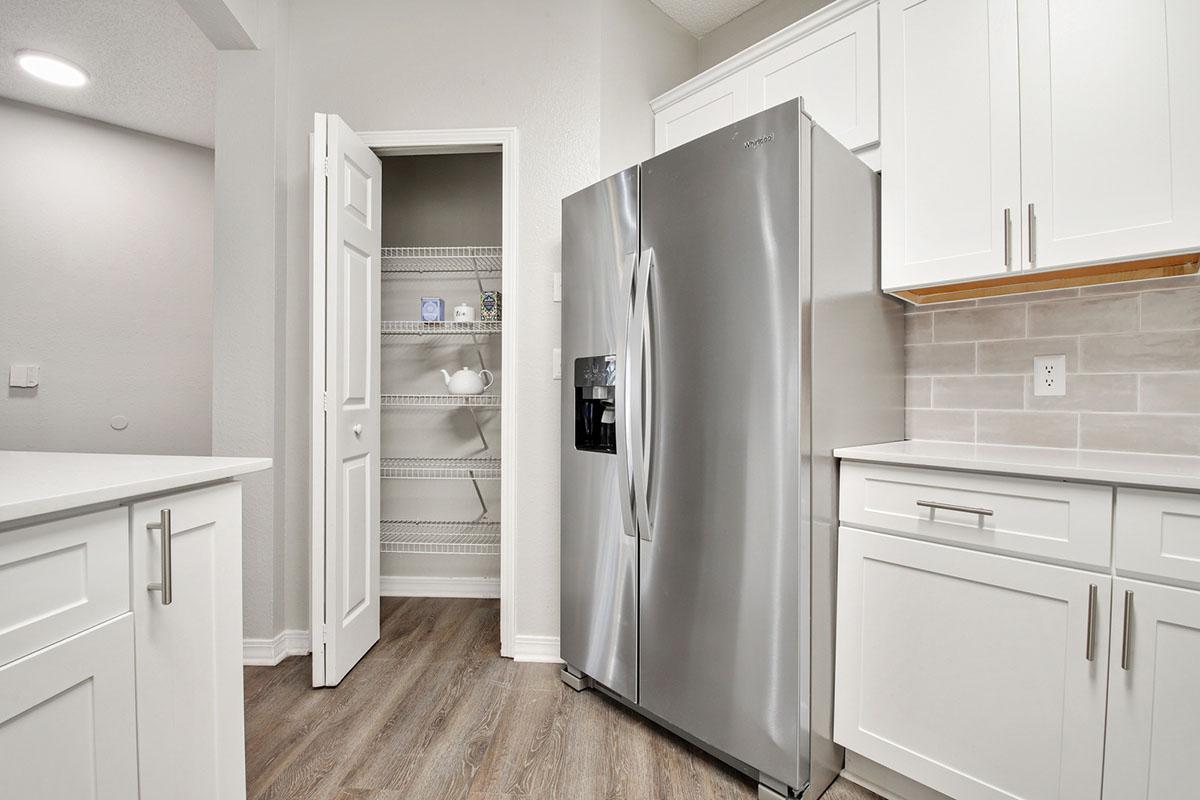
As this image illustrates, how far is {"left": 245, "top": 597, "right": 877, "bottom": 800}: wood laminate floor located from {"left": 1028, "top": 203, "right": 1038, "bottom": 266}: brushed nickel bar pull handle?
146 centimetres

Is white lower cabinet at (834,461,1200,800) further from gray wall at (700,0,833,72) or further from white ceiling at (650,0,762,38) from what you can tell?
white ceiling at (650,0,762,38)

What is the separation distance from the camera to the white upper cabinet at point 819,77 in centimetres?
174

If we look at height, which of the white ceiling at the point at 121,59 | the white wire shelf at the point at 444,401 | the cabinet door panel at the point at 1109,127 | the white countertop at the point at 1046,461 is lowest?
the white countertop at the point at 1046,461

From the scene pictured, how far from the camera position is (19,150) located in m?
3.22

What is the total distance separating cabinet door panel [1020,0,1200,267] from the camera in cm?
125

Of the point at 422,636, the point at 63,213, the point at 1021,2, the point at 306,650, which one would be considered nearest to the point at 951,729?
the point at 1021,2

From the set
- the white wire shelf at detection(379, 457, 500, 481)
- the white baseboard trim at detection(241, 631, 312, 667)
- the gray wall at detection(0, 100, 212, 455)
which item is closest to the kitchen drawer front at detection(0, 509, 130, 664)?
the white baseboard trim at detection(241, 631, 312, 667)

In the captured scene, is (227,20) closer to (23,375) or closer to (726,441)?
(726,441)

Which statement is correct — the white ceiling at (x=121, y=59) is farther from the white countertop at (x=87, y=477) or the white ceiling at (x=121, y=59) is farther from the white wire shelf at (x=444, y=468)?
the white countertop at (x=87, y=477)

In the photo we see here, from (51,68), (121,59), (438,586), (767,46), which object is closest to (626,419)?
(767,46)

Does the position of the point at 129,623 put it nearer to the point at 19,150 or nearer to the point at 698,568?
the point at 698,568

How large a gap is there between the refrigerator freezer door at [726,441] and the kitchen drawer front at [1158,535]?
61 cm

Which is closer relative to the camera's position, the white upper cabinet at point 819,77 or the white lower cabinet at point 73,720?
the white lower cabinet at point 73,720

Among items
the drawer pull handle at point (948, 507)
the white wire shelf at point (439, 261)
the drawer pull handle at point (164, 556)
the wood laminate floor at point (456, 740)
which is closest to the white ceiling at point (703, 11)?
the white wire shelf at point (439, 261)
